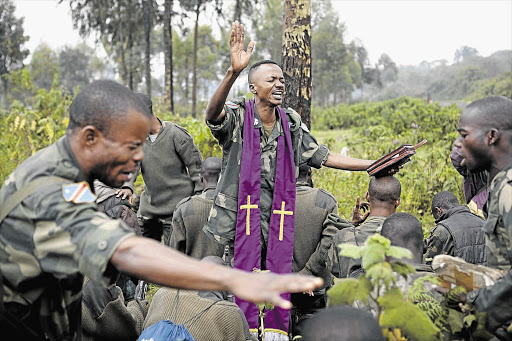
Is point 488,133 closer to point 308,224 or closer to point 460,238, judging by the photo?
point 460,238

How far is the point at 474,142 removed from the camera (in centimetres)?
Answer: 218

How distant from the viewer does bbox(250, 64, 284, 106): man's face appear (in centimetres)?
372

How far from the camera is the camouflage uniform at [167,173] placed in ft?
16.1

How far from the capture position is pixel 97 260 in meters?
1.54

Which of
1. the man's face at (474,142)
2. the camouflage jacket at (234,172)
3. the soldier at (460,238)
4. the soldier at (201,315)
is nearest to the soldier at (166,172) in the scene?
the camouflage jacket at (234,172)

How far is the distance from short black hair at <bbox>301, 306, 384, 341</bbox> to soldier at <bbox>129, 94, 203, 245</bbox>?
3.50m

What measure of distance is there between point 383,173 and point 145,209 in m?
2.66

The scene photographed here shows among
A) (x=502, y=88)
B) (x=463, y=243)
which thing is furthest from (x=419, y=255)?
(x=502, y=88)

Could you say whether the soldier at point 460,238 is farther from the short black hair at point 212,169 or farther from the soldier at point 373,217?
the short black hair at point 212,169

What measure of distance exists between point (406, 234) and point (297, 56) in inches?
125

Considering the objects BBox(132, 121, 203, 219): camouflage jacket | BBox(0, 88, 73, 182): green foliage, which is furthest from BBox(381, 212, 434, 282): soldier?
BBox(0, 88, 73, 182): green foliage

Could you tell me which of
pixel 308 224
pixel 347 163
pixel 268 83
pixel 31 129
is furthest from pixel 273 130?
pixel 31 129

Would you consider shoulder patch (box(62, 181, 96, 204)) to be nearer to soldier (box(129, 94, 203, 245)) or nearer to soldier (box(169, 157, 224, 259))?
soldier (box(169, 157, 224, 259))

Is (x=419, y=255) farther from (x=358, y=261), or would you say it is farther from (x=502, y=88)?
(x=502, y=88)
